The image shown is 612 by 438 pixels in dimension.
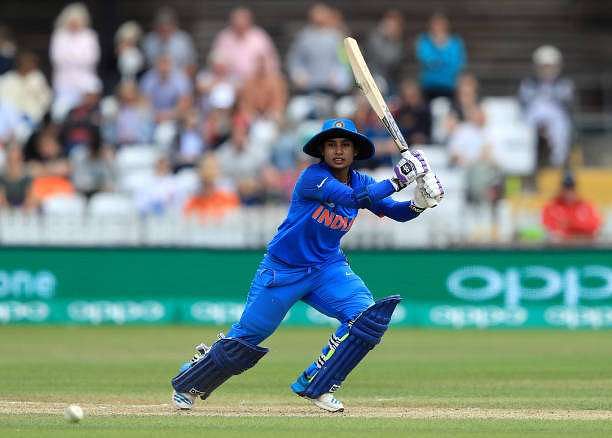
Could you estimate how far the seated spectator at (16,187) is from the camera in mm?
18953

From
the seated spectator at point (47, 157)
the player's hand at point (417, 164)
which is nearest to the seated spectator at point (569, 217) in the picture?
the seated spectator at point (47, 157)

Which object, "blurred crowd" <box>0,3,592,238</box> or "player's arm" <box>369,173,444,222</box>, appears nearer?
"player's arm" <box>369,173,444,222</box>

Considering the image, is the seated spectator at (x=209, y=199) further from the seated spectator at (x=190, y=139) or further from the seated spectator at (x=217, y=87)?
the seated spectator at (x=217, y=87)

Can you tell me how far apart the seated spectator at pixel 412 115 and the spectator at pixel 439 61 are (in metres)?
0.91

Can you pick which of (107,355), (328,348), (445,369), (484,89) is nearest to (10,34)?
(484,89)

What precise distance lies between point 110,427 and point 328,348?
163cm

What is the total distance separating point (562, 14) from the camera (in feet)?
77.8

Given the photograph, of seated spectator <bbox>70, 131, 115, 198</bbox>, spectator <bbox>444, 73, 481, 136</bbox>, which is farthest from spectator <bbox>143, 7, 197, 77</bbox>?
spectator <bbox>444, 73, 481, 136</bbox>

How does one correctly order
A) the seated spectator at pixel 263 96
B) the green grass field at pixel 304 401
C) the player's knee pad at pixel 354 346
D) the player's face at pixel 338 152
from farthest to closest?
1. the seated spectator at pixel 263 96
2. the player's face at pixel 338 152
3. the player's knee pad at pixel 354 346
4. the green grass field at pixel 304 401

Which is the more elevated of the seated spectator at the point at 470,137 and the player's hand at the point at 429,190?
the seated spectator at the point at 470,137

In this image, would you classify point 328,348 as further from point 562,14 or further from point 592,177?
point 562,14

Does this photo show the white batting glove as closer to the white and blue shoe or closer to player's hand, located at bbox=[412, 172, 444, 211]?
player's hand, located at bbox=[412, 172, 444, 211]

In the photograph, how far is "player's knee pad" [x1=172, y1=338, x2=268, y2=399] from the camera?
364 inches

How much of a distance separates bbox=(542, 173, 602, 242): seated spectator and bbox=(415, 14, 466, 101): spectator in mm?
3309
